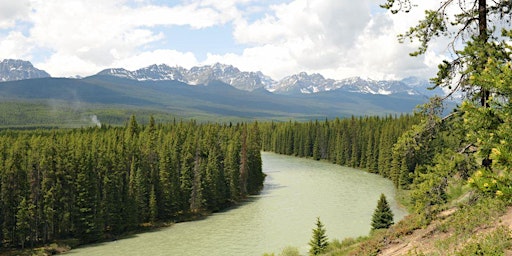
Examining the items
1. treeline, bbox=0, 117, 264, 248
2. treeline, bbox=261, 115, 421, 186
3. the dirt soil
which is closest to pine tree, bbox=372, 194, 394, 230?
the dirt soil

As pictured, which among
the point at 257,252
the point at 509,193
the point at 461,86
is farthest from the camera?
the point at 257,252

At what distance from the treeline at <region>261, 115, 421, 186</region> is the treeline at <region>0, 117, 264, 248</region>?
153ft

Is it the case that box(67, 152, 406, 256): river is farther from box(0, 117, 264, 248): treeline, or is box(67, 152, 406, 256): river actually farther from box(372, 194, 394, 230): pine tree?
box(372, 194, 394, 230): pine tree

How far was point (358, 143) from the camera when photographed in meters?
148

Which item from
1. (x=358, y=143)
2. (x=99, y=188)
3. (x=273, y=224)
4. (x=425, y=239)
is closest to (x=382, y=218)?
(x=273, y=224)

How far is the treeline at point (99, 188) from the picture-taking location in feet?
196

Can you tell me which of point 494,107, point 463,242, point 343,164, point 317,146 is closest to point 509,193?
point 494,107

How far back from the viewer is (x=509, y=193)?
9289 mm

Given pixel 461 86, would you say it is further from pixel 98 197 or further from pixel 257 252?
pixel 98 197

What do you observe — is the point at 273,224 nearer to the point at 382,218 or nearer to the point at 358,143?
the point at 382,218

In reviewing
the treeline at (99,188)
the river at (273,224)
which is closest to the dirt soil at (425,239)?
the river at (273,224)

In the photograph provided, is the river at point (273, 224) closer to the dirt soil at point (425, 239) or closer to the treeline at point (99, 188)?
the treeline at point (99, 188)

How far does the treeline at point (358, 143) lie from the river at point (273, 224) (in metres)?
11.5

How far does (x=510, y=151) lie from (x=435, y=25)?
910 centimetres
